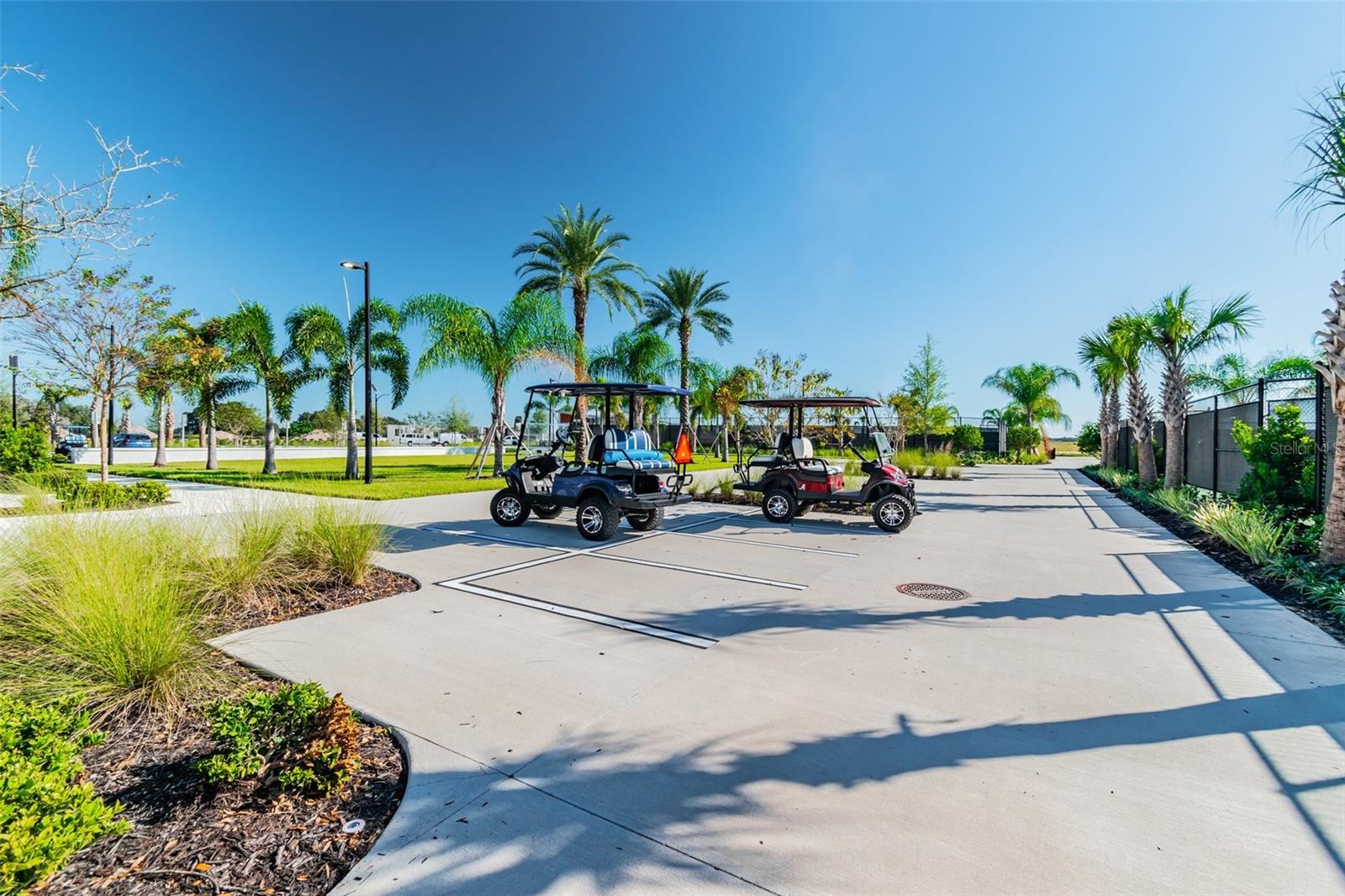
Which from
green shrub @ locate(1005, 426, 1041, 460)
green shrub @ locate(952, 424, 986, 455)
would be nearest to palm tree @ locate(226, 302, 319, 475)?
green shrub @ locate(952, 424, 986, 455)

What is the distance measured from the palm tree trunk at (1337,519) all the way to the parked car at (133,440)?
2013 inches

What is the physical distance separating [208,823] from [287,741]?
0.32 meters

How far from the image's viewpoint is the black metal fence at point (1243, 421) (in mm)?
7551

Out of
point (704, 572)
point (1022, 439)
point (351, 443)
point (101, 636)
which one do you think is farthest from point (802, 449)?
point (1022, 439)

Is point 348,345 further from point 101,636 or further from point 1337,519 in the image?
point 1337,519

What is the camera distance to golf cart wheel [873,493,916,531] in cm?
895

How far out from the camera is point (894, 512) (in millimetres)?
9023

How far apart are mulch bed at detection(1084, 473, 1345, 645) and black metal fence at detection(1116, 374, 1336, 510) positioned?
131cm

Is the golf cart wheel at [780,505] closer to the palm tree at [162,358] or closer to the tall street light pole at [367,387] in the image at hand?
the tall street light pole at [367,387]

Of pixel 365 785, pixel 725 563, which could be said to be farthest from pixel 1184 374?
pixel 365 785

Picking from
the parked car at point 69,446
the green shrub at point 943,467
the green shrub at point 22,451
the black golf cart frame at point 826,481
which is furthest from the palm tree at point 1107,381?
the parked car at point 69,446

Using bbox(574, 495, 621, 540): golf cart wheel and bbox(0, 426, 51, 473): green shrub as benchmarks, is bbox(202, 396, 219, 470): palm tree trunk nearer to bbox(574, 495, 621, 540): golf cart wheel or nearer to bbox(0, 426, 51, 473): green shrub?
bbox(0, 426, 51, 473): green shrub

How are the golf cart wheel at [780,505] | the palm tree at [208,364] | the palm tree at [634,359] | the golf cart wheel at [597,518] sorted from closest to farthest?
the golf cart wheel at [597,518] → the golf cart wheel at [780,505] → the palm tree at [208,364] → the palm tree at [634,359]

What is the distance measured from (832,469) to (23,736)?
9483 millimetres
